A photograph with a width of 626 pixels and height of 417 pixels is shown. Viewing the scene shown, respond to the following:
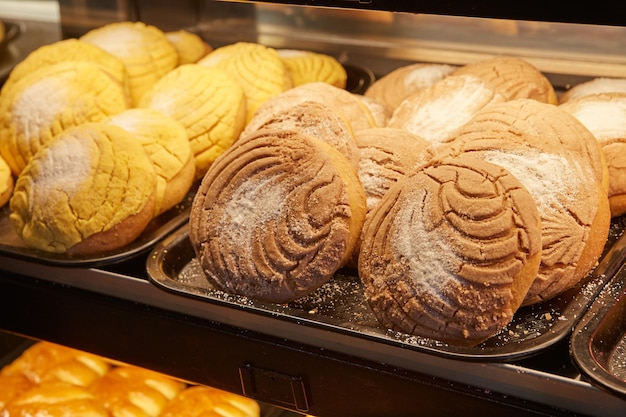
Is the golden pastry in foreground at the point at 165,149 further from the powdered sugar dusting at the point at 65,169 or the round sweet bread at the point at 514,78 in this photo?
the round sweet bread at the point at 514,78

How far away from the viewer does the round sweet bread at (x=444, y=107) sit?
5.80ft

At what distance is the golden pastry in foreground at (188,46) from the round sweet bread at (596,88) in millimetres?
1114

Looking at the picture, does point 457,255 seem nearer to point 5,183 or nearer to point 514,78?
point 514,78

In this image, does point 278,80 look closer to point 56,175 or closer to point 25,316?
point 56,175

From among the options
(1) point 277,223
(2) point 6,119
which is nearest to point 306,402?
(1) point 277,223

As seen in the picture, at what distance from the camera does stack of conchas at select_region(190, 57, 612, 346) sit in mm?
1316

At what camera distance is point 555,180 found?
145 cm

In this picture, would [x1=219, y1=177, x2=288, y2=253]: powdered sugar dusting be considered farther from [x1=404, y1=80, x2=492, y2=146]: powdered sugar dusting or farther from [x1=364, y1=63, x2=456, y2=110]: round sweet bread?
[x1=364, y1=63, x2=456, y2=110]: round sweet bread

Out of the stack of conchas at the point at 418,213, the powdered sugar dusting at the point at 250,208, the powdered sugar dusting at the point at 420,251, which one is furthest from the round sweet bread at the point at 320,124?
the powdered sugar dusting at the point at 420,251

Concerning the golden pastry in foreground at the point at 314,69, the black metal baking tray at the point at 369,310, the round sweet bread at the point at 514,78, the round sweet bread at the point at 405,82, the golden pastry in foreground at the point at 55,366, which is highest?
the round sweet bread at the point at 514,78

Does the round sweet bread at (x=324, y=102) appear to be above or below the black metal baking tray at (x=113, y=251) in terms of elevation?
above

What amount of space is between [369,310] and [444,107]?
55 cm

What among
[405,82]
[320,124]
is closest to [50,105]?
[320,124]

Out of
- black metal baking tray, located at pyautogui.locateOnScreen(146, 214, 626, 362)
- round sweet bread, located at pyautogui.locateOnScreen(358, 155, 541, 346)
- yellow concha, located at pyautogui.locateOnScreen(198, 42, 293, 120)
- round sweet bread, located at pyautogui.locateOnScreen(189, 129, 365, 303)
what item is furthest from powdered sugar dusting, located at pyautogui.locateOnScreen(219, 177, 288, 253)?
yellow concha, located at pyautogui.locateOnScreen(198, 42, 293, 120)
